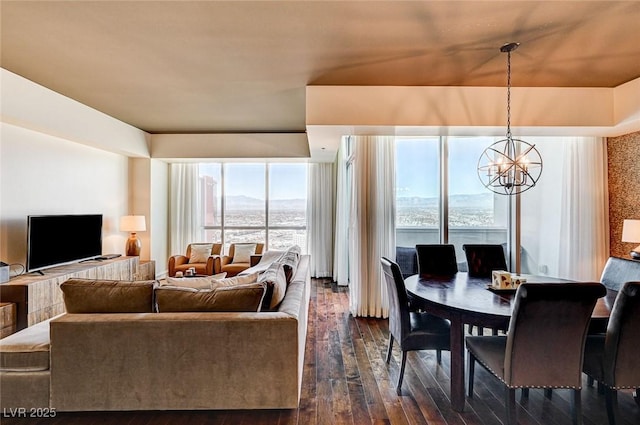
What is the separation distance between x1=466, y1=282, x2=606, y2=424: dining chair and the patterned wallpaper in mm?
2954

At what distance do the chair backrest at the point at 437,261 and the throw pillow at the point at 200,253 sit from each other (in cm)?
390

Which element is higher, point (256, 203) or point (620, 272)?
point (256, 203)

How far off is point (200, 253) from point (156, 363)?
390 centimetres

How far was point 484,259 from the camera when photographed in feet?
11.2

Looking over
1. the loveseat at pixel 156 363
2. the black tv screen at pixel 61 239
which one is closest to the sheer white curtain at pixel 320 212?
the black tv screen at pixel 61 239

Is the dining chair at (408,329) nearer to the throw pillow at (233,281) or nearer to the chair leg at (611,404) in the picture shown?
the chair leg at (611,404)

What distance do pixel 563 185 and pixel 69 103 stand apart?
652 cm

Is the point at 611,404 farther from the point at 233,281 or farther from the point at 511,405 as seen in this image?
the point at 233,281

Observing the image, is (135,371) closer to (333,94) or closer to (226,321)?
(226,321)

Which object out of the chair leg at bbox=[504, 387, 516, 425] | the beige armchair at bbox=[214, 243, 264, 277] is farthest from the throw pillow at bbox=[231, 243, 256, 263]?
the chair leg at bbox=[504, 387, 516, 425]

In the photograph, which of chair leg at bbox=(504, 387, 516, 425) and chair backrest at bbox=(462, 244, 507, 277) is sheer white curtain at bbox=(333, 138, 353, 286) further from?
chair leg at bbox=(504, 387, 516, 425)

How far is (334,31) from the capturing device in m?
2.32

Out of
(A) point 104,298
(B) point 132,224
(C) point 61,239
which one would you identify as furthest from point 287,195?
(A) point 104,298

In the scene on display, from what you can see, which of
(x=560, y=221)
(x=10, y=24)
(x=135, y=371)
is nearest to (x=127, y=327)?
(x=135, y=371)
